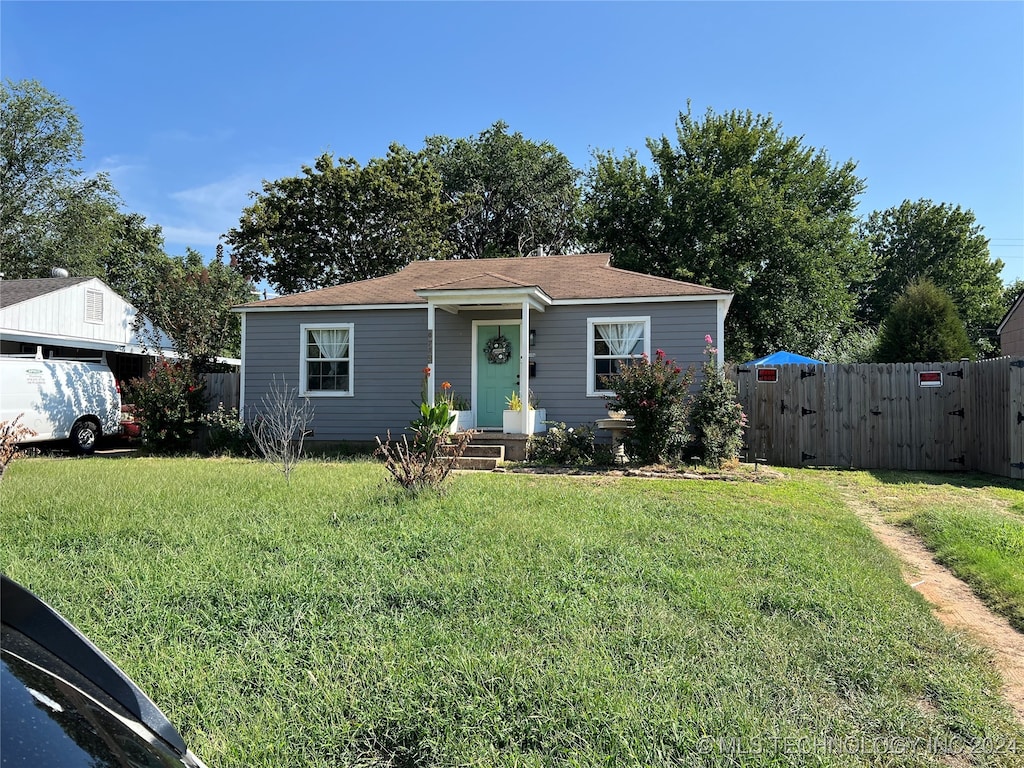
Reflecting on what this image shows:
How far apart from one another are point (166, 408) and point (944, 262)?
113 ft

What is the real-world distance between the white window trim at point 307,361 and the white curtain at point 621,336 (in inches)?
209

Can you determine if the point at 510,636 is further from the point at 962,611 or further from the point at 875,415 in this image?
the point at 875,415

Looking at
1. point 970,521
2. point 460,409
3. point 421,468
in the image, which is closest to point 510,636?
point 421,468

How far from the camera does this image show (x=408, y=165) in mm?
27734

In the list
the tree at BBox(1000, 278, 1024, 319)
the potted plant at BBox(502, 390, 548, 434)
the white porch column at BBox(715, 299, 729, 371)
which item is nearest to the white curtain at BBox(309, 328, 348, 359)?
the potted plant at BBox(502, 390, 548, 434)

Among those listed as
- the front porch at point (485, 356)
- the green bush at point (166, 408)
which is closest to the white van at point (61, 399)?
the green bush at point (166, 408)

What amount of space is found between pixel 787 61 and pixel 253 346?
38.3 feet

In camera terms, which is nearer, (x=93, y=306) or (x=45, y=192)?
(x=93, y=306)

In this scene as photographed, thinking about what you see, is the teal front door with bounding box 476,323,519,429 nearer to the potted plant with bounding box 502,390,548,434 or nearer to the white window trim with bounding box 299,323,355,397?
the potted plant with bounding box 502,390,548,434

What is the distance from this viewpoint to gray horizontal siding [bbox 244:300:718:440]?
39.4 ft

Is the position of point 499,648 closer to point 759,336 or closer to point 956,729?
point 956,729

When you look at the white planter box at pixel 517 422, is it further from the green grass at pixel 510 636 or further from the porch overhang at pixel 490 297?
the green grass at pixel 510 636

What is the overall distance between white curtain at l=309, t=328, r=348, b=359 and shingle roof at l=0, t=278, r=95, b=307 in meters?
10.4

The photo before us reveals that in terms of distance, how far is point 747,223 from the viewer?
73.3 ft
